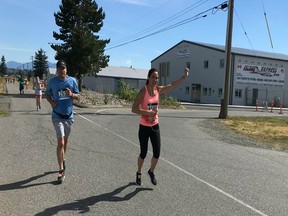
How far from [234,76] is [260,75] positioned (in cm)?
494

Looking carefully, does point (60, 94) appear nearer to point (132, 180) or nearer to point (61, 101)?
point (61, 101)

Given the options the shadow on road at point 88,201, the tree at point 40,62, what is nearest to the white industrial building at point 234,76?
the shadow on road at point 88,201

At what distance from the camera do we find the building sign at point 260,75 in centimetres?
5066

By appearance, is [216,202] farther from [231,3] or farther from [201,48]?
[201,48]

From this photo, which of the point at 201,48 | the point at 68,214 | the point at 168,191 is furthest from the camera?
the point at 201,48

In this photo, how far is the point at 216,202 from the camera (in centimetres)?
570

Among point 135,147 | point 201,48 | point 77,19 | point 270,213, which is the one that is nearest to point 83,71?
point 77,19

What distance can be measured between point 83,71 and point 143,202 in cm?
3685

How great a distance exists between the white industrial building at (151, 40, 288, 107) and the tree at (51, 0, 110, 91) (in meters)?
15.7

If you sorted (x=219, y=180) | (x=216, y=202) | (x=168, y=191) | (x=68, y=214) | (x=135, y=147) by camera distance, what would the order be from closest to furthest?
(x=68, y=214) < (x=216, y=202) < (x=168, y=191) < (x=219, y=180) < (x=135, y=147)

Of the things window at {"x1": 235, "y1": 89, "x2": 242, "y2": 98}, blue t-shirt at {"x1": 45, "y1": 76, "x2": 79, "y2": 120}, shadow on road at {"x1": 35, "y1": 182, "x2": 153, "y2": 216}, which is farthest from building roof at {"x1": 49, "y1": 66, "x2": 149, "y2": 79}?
shadow on road at {"x1": 35, "y1": 182, "x2": 153, "y2": 216}

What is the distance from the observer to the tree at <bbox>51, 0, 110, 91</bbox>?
3988cm

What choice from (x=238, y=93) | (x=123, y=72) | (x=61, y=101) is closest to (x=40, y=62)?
(x=123, y=72)

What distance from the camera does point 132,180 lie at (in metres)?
6.73
